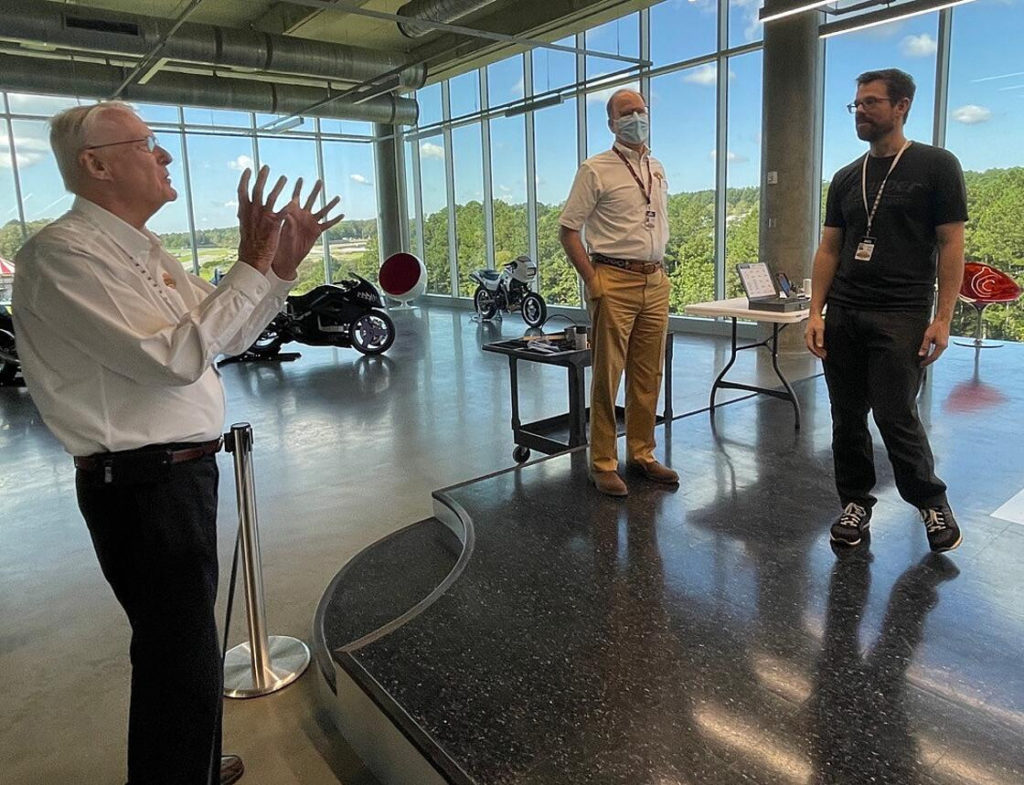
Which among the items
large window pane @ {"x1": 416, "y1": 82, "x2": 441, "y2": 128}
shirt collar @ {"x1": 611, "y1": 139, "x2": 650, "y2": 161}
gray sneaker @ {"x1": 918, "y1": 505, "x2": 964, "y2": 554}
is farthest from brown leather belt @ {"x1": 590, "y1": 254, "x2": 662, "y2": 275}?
large window pane @ {"x1": 416, "y1": 82, "x2": 441, "y2": 128}

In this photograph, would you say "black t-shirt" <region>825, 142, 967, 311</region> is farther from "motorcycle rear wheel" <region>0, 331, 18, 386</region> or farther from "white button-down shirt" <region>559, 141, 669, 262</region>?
"motorcycle rear wheel" <region>0, 331, 18, 386</region>

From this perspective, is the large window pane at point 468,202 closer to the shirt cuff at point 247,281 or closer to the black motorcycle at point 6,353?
the black motorcycle at point 6,353

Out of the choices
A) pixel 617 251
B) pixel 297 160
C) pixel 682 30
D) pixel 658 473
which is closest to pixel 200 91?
pixel 297 160

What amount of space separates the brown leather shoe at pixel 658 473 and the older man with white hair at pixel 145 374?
7.02ft

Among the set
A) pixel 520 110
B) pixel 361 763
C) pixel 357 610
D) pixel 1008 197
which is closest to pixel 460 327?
pixel 520 110

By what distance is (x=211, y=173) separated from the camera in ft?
42.7

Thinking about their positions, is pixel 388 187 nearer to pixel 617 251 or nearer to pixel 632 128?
pixel 632 128

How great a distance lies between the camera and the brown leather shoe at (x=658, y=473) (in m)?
3.31

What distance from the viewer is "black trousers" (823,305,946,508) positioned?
2412 millimetres

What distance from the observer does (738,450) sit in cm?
382

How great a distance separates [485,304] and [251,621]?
870cm

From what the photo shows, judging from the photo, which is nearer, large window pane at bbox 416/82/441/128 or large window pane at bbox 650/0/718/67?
large window pane at bbox 650/0/718/67

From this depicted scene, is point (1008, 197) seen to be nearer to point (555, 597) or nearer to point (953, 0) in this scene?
point (953, 0)

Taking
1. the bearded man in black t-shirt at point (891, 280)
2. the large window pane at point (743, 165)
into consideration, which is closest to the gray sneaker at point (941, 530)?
the bearded man in black t-shirt at point (891, 280)
